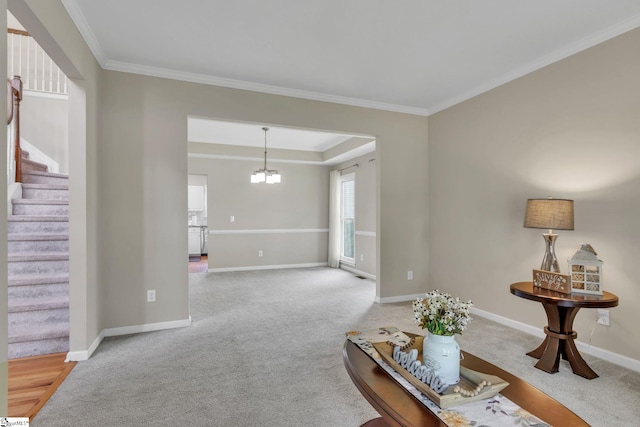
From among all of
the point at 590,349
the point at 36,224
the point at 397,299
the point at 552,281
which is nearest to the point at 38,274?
the point at 36,224

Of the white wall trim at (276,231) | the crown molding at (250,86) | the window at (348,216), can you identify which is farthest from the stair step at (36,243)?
the window at (348,216)

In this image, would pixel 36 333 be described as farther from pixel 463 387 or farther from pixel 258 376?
pixel 463 387

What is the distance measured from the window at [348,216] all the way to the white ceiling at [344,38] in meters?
3.47

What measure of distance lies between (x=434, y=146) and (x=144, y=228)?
376 cm

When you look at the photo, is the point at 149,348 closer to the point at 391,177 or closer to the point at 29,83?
the point at 391,177

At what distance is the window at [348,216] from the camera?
7117 millimetres

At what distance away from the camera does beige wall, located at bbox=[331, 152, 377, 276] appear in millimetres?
6195

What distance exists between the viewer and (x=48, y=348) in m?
2.83

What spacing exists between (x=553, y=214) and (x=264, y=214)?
5610 millimetres

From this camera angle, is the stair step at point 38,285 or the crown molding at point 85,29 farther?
the stair step at point 38,285

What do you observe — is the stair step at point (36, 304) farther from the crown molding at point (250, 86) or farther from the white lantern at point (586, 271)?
the white lantern at point (586, 271)

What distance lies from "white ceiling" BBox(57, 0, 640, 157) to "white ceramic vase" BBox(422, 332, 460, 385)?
2.24 meters

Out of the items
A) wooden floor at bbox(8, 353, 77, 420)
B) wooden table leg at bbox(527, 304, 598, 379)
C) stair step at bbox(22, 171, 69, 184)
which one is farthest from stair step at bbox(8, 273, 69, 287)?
wooden table leg at bbox(527, 304, 598, 379)

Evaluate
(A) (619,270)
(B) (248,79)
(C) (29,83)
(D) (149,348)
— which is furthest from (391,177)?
(C) (29,83)
